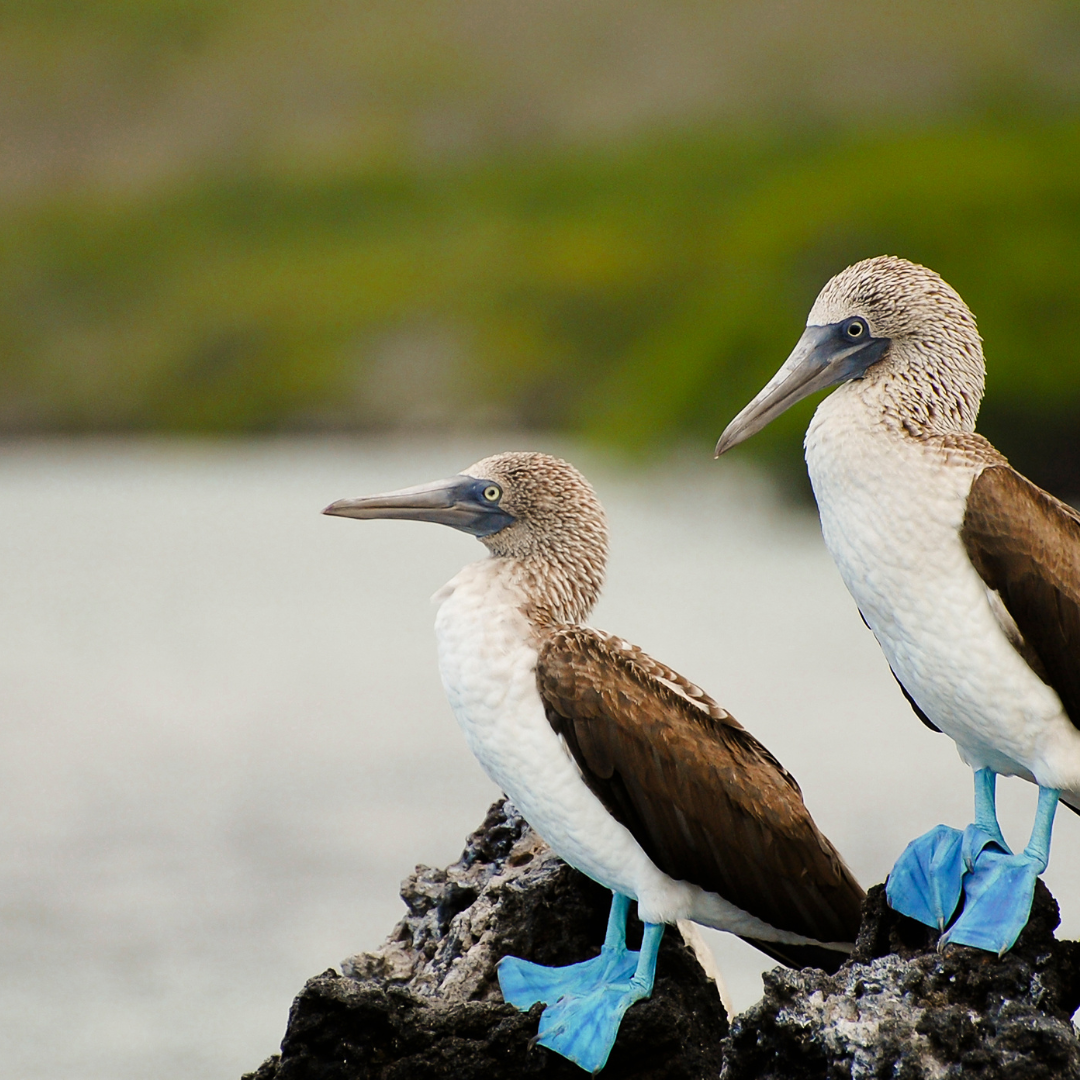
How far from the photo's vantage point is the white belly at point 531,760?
2.21m

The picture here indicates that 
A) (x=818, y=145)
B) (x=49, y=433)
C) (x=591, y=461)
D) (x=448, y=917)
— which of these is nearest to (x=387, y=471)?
(x=591, y=461)

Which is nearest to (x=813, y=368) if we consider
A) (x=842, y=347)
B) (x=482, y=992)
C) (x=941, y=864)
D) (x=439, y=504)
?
(x=842, y=347)

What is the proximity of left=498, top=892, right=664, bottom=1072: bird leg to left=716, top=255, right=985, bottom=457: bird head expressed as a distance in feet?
2.91

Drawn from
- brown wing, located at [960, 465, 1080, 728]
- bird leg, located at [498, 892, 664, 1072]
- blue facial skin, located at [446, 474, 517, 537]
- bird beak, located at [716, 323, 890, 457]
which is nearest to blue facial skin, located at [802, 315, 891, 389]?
bird beak, located at [716, 323, 890, 457]

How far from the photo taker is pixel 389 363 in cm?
1217

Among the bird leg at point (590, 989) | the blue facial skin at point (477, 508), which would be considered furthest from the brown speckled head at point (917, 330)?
the bird leg at point (590, 989)

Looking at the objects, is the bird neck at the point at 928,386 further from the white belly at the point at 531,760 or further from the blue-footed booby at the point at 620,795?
the white belly at the point at 531,760

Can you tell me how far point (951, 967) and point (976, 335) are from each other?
1006 millimetres

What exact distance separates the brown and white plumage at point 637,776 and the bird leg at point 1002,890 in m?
0.31

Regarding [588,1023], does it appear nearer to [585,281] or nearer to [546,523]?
[546,523]

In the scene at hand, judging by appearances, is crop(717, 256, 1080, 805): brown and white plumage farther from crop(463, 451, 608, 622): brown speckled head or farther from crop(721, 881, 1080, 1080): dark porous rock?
crop(463, 451, 608, 622): brown speckled head

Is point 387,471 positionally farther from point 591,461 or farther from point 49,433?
point 49,433

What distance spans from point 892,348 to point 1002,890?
0.87 m

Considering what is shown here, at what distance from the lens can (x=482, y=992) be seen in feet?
7.95
